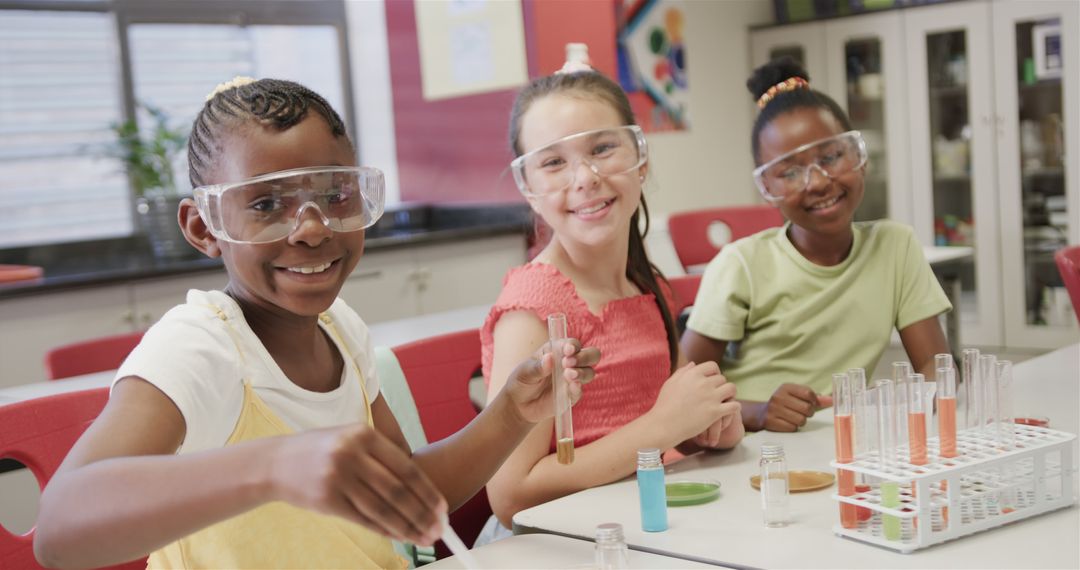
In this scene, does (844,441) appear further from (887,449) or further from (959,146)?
(959,146)

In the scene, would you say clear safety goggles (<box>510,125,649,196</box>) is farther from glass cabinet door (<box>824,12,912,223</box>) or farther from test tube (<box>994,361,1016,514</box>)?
glass cabinet door (<box>824,12,912,223</box>)

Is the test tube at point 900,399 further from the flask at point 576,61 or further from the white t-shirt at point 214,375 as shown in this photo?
the flask at point 576,61

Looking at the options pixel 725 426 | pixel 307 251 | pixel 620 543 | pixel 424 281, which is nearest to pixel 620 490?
pixel 725 426

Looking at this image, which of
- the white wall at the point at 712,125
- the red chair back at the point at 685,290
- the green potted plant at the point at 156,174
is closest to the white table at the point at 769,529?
the red chair back at the point at 685,290

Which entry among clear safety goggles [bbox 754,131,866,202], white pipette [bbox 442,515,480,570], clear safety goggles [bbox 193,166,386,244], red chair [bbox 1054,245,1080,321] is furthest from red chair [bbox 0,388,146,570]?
A: red chair [bbox 1054,245,1080,321]

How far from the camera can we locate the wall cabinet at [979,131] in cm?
505

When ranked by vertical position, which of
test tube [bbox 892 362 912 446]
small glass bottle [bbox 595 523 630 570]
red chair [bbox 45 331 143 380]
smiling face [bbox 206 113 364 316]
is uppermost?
smiling face [bbox 206 113 364 316]

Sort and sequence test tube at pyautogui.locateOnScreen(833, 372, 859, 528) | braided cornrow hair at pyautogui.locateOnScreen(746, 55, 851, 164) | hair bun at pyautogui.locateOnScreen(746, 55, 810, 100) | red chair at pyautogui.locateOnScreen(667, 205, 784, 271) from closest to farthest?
1. test tube at pyautogui.locateOnScreen(833, 372, 859, 528)
2. braided cornrow hair at pyautogui.locateOnScreen(746, 55, 851, 164)
3. hair bun at pyautogui.locateOnScreen(746, 55, 810, 100)
4. red chair at pyautogui.locateOnScreen(667, 205, 784, 271)

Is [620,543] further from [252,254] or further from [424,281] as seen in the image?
[424,281]

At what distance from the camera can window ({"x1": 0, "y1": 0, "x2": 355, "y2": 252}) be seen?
13.3 feet

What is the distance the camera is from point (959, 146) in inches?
212

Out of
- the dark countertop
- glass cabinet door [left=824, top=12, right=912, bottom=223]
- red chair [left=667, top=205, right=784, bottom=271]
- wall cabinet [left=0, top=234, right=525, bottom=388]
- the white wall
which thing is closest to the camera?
wall cabinet [left=0, top=234, right=525, bottom=388]

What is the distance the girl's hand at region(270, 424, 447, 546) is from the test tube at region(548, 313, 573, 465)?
0.39 meters

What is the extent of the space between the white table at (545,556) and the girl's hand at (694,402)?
28cm
